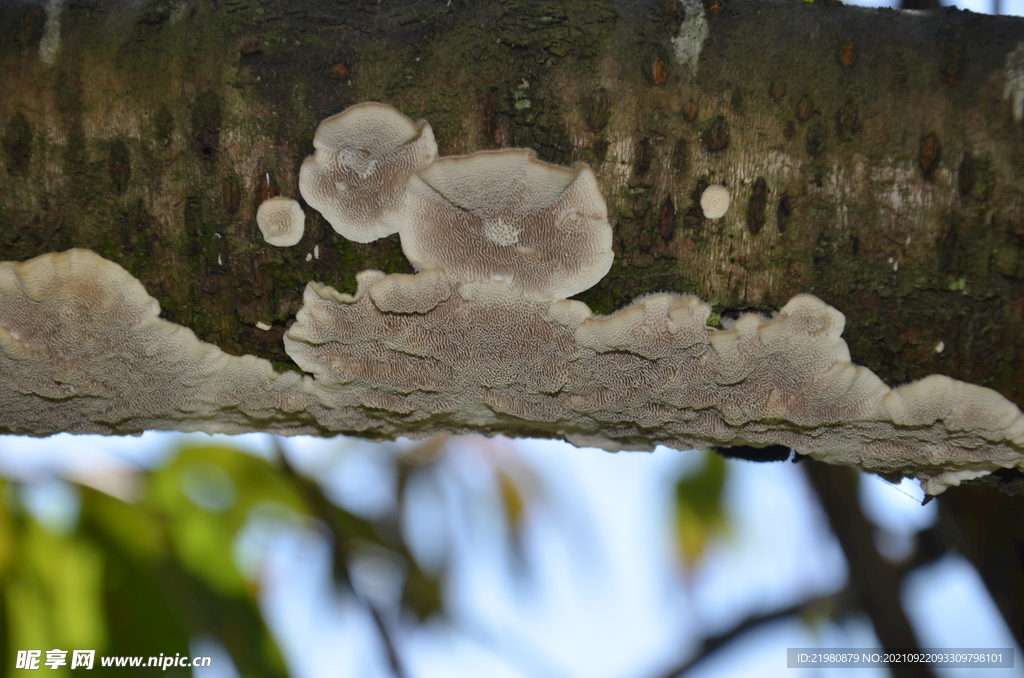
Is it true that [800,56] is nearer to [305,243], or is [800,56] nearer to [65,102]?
[305,243]

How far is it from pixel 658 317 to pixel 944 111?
0.76 m

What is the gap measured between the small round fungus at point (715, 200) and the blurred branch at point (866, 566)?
266cm

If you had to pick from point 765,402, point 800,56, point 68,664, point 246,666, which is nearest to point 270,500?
point 246,666

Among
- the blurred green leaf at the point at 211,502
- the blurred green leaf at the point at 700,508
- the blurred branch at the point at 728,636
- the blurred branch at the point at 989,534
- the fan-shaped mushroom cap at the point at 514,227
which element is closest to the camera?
the fan-shaped mushroom cap at the point at 514,227

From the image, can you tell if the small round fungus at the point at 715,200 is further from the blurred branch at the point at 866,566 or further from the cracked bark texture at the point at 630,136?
the blurred branch at the point at 866,566

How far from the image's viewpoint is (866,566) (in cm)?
421

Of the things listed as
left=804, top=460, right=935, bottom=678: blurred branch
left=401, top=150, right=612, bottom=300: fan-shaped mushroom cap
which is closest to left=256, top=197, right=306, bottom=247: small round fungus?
left=401, top=150, right=612, bottom=300: fan-shaped mushroom cap

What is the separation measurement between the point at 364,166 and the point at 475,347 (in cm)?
49

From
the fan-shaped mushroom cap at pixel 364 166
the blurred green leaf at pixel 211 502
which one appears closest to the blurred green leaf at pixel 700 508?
the blurred green leaf at pixel 211 502

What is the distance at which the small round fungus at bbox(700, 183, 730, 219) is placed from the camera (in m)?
1.53

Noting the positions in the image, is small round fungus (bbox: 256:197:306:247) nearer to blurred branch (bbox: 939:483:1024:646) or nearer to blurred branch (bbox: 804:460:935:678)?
blurred branch (bbox: 804:460:935:678)

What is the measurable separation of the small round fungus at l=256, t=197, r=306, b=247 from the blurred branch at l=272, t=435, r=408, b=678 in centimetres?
369

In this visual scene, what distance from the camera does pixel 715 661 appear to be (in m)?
4.29

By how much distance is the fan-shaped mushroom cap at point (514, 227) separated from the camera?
1449mm
